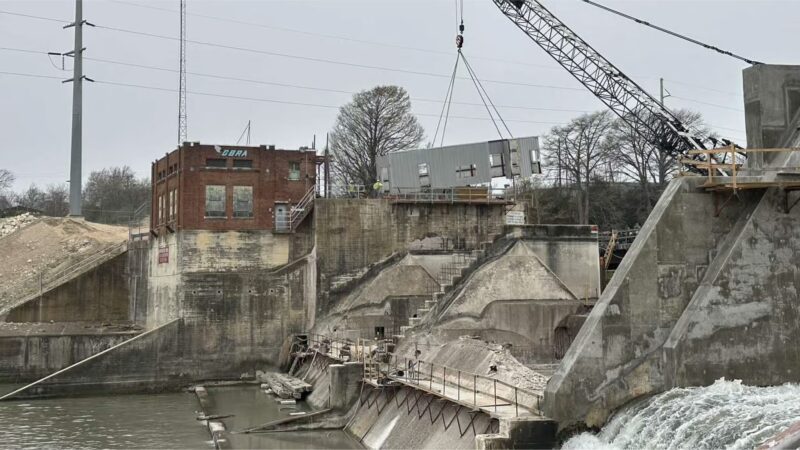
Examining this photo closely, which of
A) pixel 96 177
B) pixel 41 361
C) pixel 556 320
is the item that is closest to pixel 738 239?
pixel 556 320

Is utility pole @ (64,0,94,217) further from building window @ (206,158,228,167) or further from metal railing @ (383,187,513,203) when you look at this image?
metal railing @ (383,187,513,203)

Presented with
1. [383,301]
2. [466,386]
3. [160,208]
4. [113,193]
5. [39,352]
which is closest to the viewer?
[466,386]

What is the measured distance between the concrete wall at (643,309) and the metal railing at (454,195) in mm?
21174

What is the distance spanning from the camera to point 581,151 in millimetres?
64000

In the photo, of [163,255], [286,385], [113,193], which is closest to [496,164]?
[286,385]

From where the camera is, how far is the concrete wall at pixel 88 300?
4259cm

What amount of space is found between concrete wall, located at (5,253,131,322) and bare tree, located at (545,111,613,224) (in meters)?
34.5

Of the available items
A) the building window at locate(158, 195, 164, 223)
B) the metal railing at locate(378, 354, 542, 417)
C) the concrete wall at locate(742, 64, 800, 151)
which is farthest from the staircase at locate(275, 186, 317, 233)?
the concrete wall at locate(742, 64, 800, 151)

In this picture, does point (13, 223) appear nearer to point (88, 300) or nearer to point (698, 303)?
point (88, 300)

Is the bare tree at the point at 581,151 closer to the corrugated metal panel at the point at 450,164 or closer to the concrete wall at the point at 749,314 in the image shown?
the corrugated metal panel at the point at 450,164

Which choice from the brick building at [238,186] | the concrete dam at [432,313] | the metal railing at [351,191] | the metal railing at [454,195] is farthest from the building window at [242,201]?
the metal railing at [454,195]

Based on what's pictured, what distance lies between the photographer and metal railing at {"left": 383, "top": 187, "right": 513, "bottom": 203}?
40125 millimetres

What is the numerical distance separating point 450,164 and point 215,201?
1248cm

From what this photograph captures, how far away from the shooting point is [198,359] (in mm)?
36969
